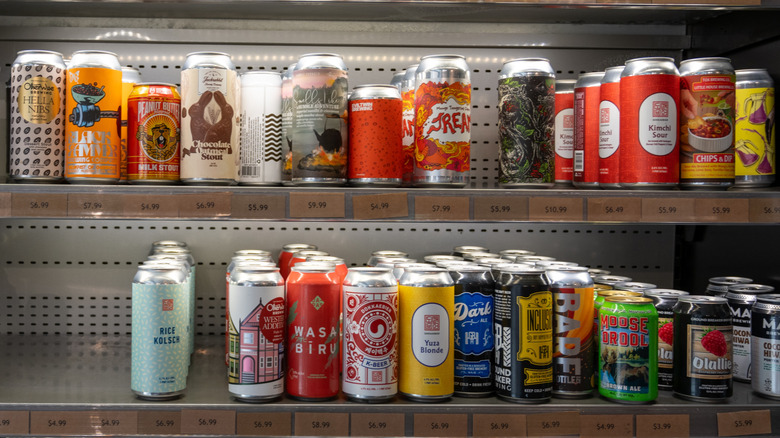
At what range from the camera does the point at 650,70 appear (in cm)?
133

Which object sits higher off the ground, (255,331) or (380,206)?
(380,206)

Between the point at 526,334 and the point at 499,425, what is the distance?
192 millimetres

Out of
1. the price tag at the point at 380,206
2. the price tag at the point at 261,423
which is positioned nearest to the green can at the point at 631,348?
the price tag at the point at 380,206

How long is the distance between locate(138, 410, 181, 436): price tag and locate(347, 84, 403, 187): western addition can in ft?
2.00

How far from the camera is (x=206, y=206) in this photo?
1262 mm

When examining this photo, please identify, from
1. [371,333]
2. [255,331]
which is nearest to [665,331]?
[371,333]

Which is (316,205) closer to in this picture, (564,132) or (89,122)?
(89,122)

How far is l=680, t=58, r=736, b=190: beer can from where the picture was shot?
1344mm

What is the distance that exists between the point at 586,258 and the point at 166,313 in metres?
1.29

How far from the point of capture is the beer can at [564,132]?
61.0 inches

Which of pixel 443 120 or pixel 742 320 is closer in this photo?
pixel 443 120

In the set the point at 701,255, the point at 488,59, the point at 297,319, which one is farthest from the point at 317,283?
the point at 701,255

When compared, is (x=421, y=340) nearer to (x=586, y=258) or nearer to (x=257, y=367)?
(x=257, y=367)

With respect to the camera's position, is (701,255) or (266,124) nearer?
(266,124)
